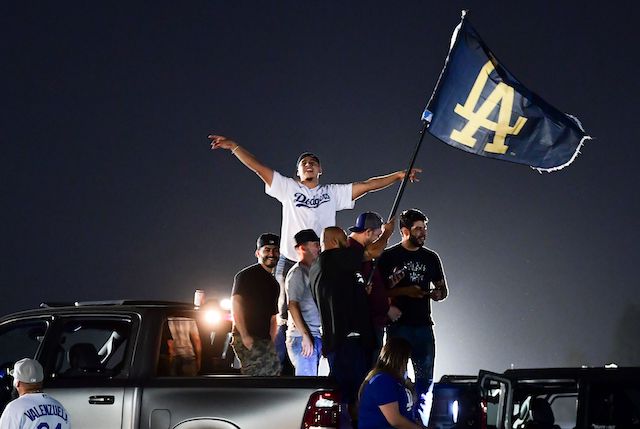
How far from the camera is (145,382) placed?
8.38m

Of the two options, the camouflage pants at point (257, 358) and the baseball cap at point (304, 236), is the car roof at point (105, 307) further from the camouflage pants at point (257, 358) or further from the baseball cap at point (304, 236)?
the baseball cap at point (304, 236)

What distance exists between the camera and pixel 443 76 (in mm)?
10766

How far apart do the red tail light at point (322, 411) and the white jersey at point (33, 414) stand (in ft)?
5.28

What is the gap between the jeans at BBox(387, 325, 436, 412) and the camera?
974 cm

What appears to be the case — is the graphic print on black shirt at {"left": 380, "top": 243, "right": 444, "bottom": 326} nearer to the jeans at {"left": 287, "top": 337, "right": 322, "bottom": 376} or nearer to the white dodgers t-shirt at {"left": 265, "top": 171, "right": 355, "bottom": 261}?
the white dodgers t-shirt at {"left": 265, "top": 171, "right": 355, "bottom": 261}

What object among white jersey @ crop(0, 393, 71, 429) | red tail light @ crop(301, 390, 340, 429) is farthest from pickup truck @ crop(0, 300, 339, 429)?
white jersey @ crop(0, 393, 71, 429)

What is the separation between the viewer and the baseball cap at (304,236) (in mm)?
9391

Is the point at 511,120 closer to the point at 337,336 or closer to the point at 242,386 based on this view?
the point at 337,336

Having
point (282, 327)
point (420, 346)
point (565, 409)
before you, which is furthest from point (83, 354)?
point (565, 409)

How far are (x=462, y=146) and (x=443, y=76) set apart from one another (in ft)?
2.20

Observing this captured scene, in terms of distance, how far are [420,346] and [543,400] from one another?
1.68 m

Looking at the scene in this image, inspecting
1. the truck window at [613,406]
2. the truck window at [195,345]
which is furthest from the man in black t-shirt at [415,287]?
the truck window at [613,406]

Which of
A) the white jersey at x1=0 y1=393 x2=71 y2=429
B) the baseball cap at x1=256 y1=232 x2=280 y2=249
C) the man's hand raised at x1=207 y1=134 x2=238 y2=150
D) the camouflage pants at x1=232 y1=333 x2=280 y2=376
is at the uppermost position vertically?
the man's hand raised at x1=207 y1=134 x2=238 y2=150

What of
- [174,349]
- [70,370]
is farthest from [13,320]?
[174,349]
